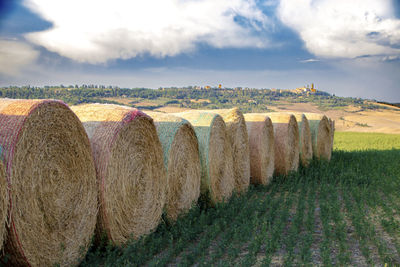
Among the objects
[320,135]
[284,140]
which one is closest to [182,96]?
[320,135]

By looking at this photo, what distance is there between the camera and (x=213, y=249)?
549cm

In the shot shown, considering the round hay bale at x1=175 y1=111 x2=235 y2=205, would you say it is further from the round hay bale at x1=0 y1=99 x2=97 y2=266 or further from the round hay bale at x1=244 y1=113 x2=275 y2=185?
the round hay bale at x1=0 y1=99 x2=97 y2=266

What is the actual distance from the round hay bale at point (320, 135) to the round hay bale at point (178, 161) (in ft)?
31.2

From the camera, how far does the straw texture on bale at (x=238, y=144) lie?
903 centimetres

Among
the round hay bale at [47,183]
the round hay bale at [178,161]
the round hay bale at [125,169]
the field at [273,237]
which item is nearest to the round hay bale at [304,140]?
the field at [273,237]

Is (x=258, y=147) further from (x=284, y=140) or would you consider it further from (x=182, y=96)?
(x=182, y=96)

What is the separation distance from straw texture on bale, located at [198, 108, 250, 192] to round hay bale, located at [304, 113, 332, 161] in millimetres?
6630

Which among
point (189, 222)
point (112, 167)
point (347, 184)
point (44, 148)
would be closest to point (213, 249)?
point (189, 222)

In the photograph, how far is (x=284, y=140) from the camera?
38.7 feet

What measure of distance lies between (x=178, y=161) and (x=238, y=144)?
3.05 m

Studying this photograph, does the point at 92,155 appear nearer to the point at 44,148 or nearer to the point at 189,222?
the point at 44,148

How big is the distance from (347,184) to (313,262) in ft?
21.3

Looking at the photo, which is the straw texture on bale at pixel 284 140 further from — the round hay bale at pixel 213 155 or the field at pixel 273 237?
the round hay bale at pixel 213 155

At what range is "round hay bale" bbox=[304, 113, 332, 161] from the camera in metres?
15.4
